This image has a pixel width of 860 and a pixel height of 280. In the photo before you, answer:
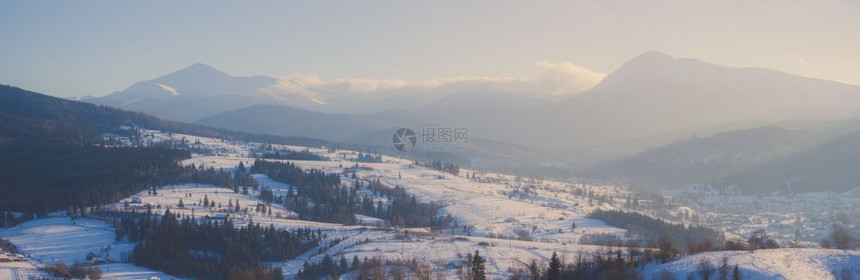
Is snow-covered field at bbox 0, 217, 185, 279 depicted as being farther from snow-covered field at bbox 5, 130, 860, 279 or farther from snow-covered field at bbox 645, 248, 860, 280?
snow-covered field at bbox 645, 248, 860, 280

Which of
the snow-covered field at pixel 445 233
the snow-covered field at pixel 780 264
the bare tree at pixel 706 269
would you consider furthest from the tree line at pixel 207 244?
the bare tree at pixel 706 269

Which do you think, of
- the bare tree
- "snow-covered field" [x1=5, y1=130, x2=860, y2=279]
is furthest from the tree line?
the bare tree

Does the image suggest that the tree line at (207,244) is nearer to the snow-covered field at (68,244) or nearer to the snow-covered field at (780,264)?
the snow-covered field at (68,244)

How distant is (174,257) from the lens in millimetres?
91188

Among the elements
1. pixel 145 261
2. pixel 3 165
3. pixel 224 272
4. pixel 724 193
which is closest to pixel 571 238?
pixel 224 272

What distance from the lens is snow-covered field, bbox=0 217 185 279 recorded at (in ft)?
278

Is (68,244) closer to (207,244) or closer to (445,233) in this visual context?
(207,244)

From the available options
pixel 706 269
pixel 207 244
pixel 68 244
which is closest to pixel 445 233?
pixel 207 244

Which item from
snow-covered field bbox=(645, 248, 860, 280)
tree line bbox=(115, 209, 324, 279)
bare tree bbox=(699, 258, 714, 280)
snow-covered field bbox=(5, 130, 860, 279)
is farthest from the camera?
tree line bbox=(115, 209, 324, 279)

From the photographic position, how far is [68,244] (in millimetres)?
96500

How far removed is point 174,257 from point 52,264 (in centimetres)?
1432

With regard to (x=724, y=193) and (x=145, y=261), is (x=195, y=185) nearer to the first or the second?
(x=145, y=261)

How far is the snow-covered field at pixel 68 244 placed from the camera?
8475cm

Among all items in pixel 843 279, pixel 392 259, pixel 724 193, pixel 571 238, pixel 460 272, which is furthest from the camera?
pixel 724 193
